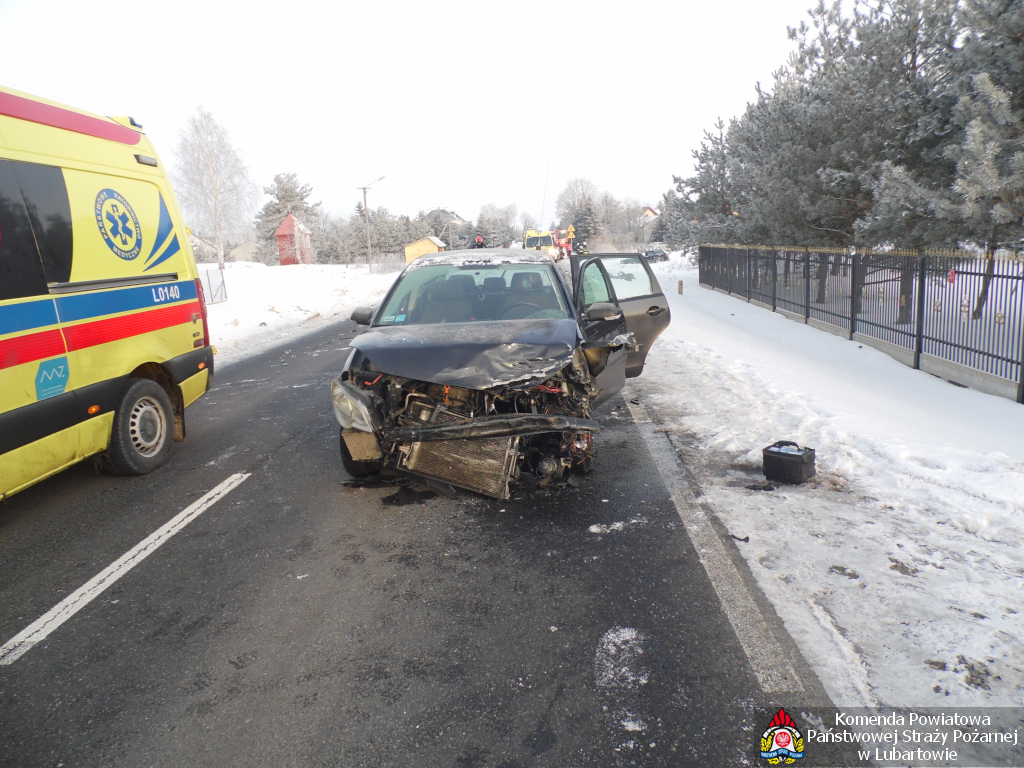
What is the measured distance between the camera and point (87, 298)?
15.9 ft

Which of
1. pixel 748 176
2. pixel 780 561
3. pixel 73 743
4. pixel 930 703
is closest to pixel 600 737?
pixel 930 703

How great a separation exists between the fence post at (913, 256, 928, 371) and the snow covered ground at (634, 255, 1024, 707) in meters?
1.76

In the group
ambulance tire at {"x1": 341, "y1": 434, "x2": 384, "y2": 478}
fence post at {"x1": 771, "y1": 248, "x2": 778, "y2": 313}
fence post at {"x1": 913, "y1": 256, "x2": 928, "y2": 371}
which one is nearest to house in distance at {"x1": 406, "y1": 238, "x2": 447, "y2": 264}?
fence post at {"x1": 771, "y1": 248, "x2": 778, "y2": 313}

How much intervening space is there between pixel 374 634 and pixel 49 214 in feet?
12.9

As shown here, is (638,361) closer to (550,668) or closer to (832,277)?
(550,668)

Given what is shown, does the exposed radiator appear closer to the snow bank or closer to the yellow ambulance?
the yellow ambulance

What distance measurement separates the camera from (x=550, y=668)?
2.79 meters

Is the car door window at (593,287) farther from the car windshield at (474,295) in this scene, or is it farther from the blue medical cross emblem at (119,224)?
the blue medical cross emblem at (119,224)

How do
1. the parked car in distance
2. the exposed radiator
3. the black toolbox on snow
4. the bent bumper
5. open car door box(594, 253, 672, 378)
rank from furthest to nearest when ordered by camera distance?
the parked car in distance, open car door box(594, 253, 672, 378), the black toolbox on snow, the exposed radiator, the bent bumper

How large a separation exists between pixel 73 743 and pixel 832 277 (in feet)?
47.0

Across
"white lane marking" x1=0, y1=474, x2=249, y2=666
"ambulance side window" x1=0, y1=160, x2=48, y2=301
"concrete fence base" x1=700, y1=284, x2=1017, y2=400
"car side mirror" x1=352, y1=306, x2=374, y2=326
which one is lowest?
"concrete fence base" x1=700, y1=284, x2=1017, y2=400

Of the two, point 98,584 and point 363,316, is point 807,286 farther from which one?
point 98,584

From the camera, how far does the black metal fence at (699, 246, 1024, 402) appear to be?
26.8 feet

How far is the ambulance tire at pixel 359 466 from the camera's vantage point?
5.09 m
